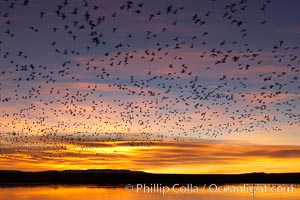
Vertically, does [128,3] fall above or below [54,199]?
above

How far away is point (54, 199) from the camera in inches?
3467

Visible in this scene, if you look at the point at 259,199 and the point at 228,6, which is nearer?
the point at 228,6

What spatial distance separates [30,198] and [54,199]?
3917 mm

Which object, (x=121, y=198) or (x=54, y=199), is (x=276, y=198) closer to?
(x=121, y=198)

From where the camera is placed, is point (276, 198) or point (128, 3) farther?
point (276, 198)

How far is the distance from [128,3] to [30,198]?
65.9 meters

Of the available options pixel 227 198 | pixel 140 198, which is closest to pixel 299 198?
pixel 227 198

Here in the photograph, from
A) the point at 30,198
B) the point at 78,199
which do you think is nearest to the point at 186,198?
the point at 78,199

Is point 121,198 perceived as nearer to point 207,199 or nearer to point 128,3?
point 207,199

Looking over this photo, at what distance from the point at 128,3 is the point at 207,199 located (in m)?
60.8

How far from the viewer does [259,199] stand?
89.3m

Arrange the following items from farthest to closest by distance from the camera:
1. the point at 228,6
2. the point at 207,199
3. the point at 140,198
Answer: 1. the point at 140,198
2. the point at 207,199
3. the point at 228,6

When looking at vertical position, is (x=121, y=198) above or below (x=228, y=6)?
below

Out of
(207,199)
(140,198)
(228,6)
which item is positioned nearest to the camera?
(228,6)
